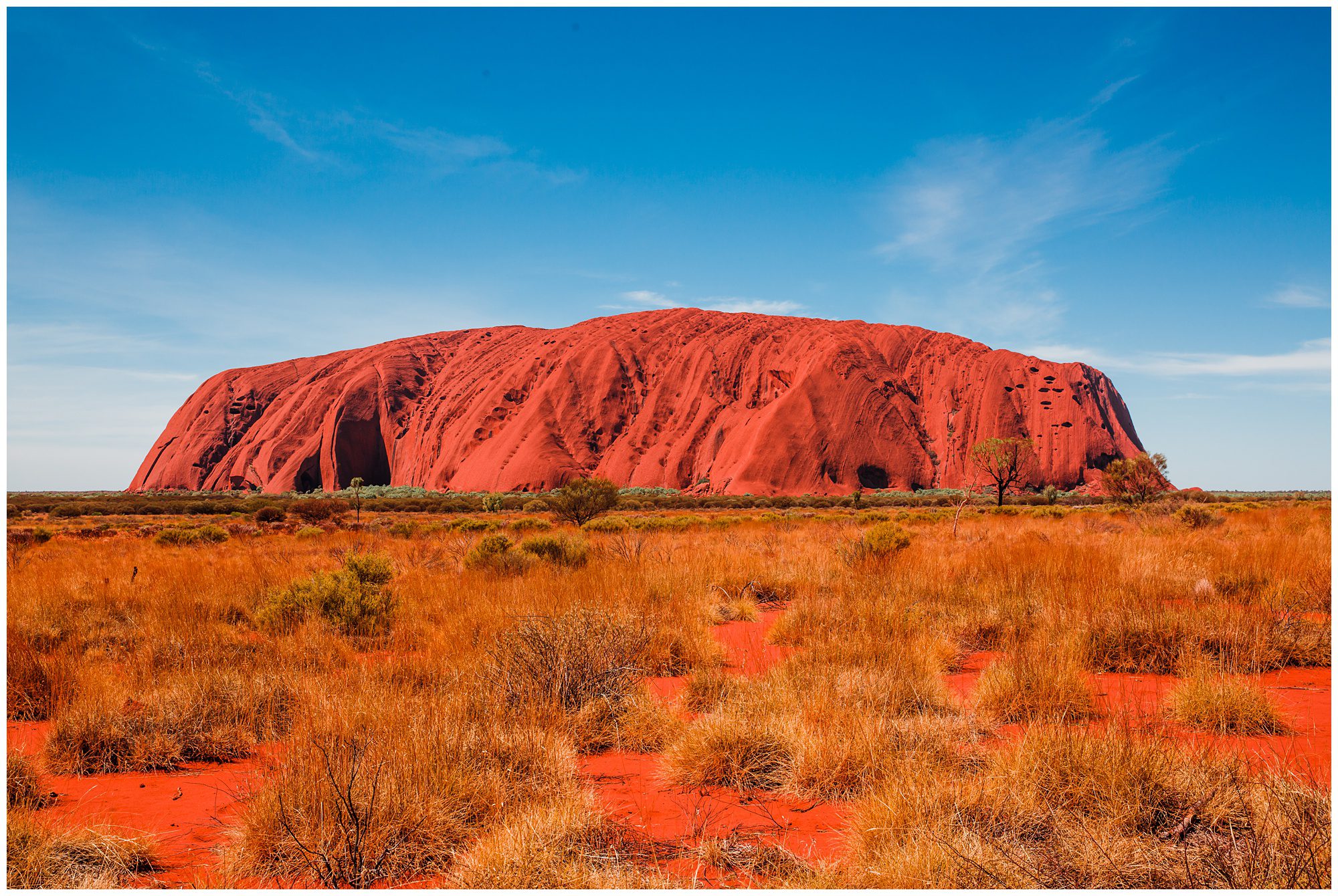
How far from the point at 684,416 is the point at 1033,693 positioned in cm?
6964

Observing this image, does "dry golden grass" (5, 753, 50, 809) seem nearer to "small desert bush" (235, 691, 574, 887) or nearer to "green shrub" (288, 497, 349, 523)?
"small desert bush" (235, 691, 574, 887)

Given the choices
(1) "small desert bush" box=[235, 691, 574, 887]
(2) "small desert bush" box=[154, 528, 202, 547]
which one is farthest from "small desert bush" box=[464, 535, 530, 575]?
(2) "small desert bush" box=[154, 528, 202, 547]

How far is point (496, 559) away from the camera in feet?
36.8

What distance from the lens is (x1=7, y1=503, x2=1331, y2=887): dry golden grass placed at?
2959 mm

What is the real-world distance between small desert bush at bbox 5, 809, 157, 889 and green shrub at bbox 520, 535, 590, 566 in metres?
7.75

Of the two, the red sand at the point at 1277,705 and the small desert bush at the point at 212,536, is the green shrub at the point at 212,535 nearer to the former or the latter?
the small desert bush at the point at 212,536

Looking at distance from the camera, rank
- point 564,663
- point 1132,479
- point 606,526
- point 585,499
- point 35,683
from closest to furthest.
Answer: point 564,663
point 35,683
point 606,526
point 585,499
point 1132,479

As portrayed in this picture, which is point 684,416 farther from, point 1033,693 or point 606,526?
point 1033,693

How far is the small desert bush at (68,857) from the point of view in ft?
9.73

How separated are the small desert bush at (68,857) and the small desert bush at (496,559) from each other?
728 cm

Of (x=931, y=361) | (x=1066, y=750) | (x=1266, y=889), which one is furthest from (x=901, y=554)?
(x=931, y=361)

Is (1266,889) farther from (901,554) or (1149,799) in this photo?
(901,554)

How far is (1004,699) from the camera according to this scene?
4.79 metres

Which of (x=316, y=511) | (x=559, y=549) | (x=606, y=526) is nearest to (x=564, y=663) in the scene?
(x=559, y=549)
